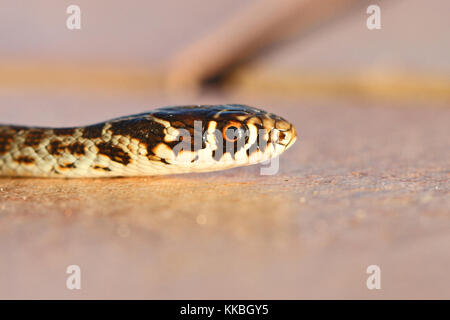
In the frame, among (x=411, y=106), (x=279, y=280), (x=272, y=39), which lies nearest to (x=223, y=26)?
(x=272, y=39)

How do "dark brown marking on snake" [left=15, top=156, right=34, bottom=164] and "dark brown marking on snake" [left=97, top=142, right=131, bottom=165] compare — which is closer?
"dark brown marking on snake" [left=97, top=142, right=131, bottom=165]

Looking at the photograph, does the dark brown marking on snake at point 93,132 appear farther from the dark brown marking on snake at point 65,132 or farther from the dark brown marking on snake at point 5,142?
the dark brown marking on snake at point 5,142

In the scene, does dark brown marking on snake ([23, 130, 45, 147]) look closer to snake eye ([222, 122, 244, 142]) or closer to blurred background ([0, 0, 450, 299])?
blurred background ([0, 0, 450, 299])

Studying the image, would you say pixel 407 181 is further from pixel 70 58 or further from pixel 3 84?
pixel 70 58

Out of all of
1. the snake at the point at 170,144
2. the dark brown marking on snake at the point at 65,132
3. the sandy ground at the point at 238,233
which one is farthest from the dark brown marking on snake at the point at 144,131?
the dark brown marking on snake at the point at 65,132

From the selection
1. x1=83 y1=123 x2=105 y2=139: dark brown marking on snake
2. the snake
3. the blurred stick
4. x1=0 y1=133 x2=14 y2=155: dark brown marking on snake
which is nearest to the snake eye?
the snake

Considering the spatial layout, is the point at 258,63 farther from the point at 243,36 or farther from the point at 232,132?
the point at 232,132
